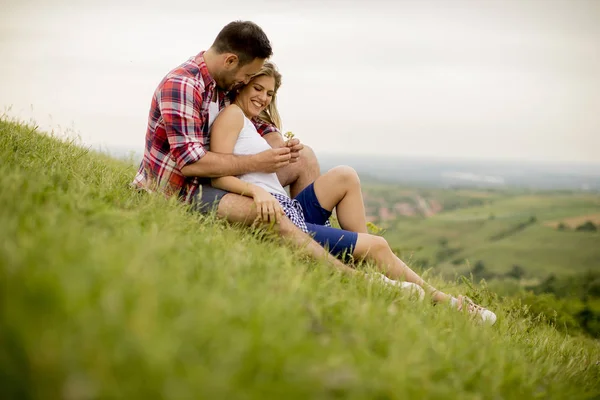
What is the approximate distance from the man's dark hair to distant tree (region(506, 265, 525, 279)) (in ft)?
196

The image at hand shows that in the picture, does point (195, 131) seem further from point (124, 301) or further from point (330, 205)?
point (124, 301)

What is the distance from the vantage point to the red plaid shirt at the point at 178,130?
4074mm

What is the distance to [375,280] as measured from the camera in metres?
3.45

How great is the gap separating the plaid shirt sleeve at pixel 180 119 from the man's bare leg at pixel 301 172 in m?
1.19

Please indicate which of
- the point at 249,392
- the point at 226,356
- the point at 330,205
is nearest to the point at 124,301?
the point at 226,356

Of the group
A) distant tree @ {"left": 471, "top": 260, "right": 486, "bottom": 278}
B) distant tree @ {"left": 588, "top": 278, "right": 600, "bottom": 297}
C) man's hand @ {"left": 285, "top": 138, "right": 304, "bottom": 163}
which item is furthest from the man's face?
distant tree @ {"left": 471, "top": 260, "right": 486, "bottom": 278}

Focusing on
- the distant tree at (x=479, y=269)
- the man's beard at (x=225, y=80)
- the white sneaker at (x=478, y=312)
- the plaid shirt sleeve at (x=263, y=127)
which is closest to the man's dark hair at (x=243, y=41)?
the man's beard at (x=225, y=80)

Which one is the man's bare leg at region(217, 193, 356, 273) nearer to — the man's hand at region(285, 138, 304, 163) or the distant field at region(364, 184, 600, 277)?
the man's hand at region(285, 138, 304, 163)

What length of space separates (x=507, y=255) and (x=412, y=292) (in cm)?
6915

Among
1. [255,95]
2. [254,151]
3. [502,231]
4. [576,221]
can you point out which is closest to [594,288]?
[255,95]

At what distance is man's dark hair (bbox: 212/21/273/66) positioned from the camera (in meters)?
4.38

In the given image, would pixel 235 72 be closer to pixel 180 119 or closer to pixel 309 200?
pixel 180 119

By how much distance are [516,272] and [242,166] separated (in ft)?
204

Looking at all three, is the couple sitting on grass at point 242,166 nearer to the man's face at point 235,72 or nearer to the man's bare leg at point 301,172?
the man's face at point 235,72
